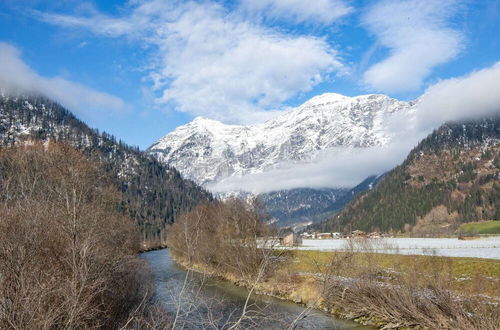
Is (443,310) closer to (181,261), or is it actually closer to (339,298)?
(339,298)

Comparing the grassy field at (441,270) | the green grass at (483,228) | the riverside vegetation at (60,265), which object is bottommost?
the green grass at (483,228)

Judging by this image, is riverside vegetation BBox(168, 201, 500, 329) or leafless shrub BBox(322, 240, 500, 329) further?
leafless shrub BBox(322, 240, 500, 329)

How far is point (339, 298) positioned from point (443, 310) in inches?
460

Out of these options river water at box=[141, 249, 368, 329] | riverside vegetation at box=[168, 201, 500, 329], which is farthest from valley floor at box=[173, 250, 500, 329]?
river water at box=[141, 249, 368, 329]

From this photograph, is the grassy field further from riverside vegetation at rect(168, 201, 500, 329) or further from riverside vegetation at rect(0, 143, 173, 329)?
riverside vegetation at rect(0, 143, 173, 329)

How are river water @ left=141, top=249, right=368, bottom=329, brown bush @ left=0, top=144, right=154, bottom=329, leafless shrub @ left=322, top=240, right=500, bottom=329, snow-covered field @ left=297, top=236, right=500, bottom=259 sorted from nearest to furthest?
brown bush @ left=0, top=144, right=154, bottom=329 → leafless shrub @ left=322, top=240, right=500, bottom=329 → river water @ left=141, top=249, right=368, bottom=329 → snow-covered field @ left=297, top=236, right=500, bottom=259

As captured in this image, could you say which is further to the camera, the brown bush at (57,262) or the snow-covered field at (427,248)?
the snow-covered field at (427,248)

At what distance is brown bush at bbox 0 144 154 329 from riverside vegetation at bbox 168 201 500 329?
3692mm

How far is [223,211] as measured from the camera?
2771 inches

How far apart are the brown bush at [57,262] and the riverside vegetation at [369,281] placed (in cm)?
369

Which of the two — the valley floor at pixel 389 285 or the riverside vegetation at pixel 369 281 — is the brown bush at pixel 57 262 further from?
the valley floor at pixel 389 285

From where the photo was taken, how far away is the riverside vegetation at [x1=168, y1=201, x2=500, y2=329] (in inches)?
852

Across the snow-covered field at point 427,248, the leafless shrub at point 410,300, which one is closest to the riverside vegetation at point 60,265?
the leafless shrub at point 410,300

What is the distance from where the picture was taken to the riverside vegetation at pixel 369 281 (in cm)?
2164
